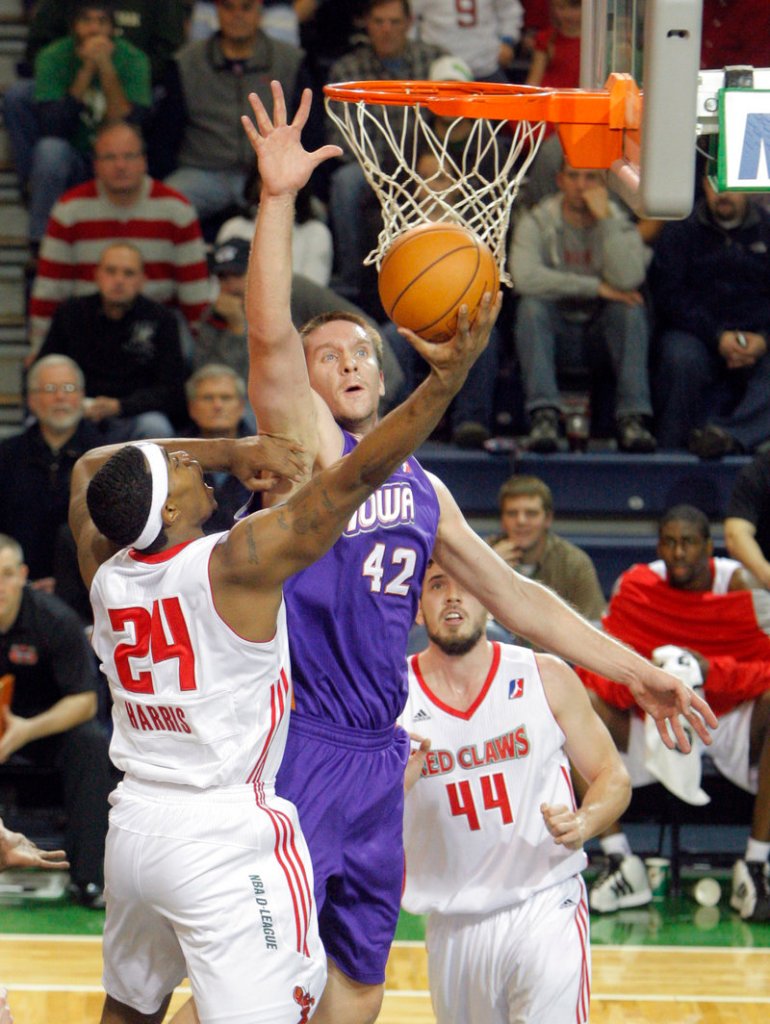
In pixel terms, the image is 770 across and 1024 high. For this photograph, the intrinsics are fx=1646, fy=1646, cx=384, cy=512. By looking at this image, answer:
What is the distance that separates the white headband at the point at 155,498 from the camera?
3664 millimetres

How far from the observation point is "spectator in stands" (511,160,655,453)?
9.05m

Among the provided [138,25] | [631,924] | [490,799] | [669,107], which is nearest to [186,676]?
[490,799]

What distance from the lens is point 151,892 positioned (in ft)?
11.9

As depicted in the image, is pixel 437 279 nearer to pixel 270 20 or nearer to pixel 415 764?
pixel 415 764

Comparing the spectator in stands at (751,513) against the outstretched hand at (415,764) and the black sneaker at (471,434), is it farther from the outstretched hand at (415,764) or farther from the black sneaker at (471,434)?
the outstretched hand at (415,764)

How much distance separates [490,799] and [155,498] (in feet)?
5.45

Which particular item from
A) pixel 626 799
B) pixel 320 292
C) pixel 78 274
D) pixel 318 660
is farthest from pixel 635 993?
pixel 78 274

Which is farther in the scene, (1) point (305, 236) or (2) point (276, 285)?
(1) point (305, 236)

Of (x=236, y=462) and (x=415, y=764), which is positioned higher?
(x=236, y=462)

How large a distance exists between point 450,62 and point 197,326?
216 centimetres

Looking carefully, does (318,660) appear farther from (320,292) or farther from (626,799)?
(320,292)

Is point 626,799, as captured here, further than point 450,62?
No

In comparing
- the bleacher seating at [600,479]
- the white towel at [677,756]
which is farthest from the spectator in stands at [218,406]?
the white towel at [677,756]

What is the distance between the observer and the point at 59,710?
7066 mm
